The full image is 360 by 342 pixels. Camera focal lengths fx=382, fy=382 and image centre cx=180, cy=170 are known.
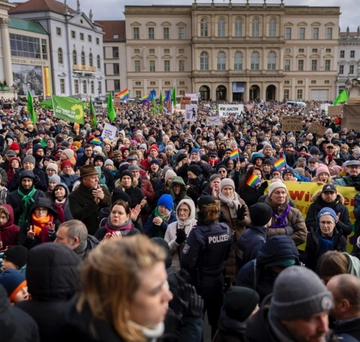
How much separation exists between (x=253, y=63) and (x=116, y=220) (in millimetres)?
63659

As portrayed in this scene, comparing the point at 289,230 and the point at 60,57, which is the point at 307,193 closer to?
the point at 289,230

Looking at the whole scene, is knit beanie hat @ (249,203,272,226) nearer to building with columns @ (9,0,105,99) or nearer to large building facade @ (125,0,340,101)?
building with columns @ (9,0,105,99)

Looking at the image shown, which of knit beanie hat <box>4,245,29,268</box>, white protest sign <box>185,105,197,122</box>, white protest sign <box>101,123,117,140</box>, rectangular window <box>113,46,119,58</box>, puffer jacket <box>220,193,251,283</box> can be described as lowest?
puffer jacket <box>220,193,251,283</box>

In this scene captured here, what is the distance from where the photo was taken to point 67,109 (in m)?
12.5

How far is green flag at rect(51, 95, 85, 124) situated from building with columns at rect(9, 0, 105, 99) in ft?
122

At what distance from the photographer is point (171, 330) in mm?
1980

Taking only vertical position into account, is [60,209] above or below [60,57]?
below

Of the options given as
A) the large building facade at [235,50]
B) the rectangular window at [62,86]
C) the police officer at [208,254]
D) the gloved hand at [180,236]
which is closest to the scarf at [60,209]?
the gloved hand at [180,236]

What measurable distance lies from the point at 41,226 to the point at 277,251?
2457 millimetres

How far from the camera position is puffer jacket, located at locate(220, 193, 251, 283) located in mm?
4098

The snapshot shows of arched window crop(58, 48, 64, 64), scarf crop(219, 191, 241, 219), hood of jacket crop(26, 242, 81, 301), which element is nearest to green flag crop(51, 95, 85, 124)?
scarf crop(219, 191, 241, 219)

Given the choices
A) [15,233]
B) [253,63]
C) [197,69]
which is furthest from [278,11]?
[15,233]

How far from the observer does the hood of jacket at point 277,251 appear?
103 inches

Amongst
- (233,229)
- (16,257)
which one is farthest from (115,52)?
(16,257)
